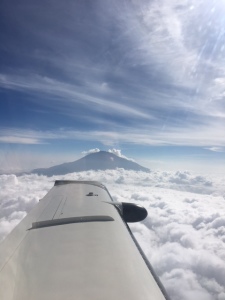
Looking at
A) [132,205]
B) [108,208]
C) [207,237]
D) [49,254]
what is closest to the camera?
[49,254]

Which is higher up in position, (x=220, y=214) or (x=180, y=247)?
(x=220, y=214)

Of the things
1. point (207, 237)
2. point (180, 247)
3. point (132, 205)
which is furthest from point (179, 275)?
point (132, 205)

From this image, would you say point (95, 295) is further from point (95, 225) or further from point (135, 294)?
point (95, 225)

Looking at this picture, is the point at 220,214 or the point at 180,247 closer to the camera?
the point at 180,247

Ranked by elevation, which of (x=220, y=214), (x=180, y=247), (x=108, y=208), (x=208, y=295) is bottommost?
(x=208, y=295)

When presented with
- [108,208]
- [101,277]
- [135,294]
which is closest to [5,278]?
[101,277]

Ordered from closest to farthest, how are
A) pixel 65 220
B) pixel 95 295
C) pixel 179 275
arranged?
pixel 95 295 < pixel 65 220 < pixel 179 275
